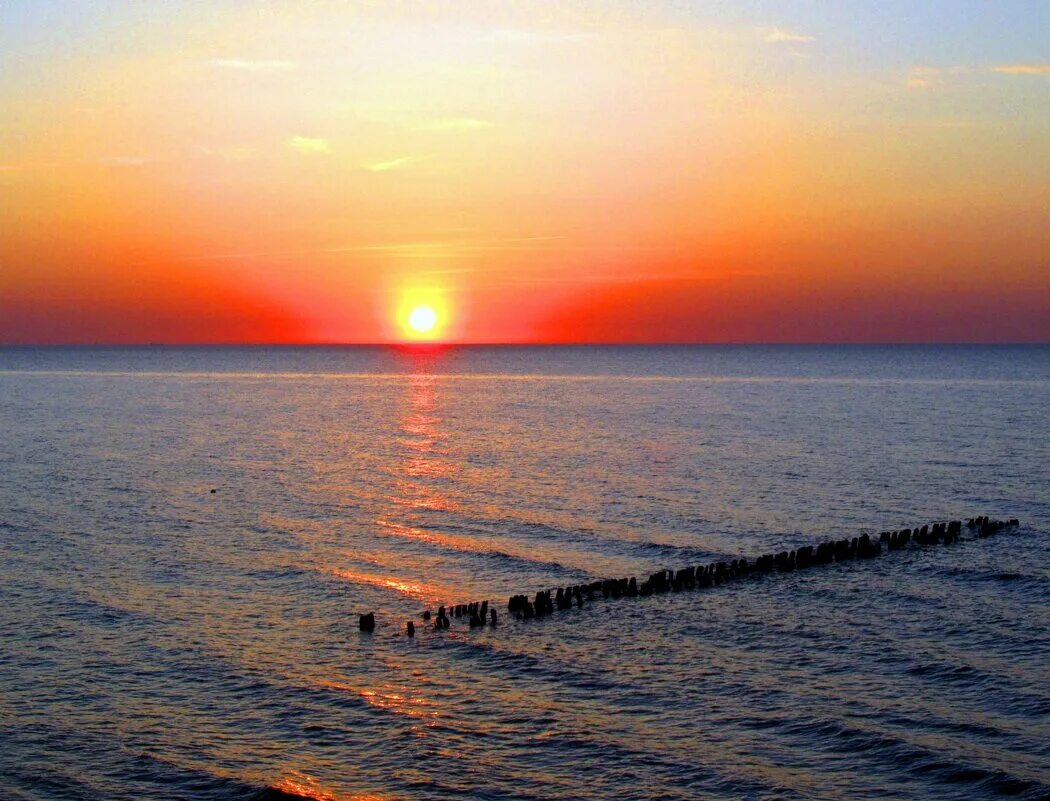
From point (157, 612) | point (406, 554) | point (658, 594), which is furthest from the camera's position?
point (406, 554)

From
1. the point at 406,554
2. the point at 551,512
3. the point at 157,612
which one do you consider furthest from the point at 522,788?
the point at 551,512

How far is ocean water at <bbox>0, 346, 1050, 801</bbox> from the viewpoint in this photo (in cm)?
2664

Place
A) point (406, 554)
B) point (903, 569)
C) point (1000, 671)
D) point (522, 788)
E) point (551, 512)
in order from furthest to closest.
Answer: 1. point (551, 512)
2. point (406, 554)
3. point (903, 569)
4. point (1000, 671)
5. point (522, 788)

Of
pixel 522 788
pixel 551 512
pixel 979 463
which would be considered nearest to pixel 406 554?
pixel 551 512

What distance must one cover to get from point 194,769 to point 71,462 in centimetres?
6319

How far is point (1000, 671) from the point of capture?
33031 millimetres

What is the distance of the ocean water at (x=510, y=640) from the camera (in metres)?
26.6

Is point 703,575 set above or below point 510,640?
above

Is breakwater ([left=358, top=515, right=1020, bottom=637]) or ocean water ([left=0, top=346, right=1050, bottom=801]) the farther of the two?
breakwater ([left=358, top=515, right=1020, bottom=637])

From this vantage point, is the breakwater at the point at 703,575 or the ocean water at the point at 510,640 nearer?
the ocean water at the point at 510,640

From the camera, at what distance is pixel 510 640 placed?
3659 cm

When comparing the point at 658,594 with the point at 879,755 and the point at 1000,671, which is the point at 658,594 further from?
the point at 879,755

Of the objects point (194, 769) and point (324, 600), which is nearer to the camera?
point (194, 769)

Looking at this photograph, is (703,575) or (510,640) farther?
(703,575)
